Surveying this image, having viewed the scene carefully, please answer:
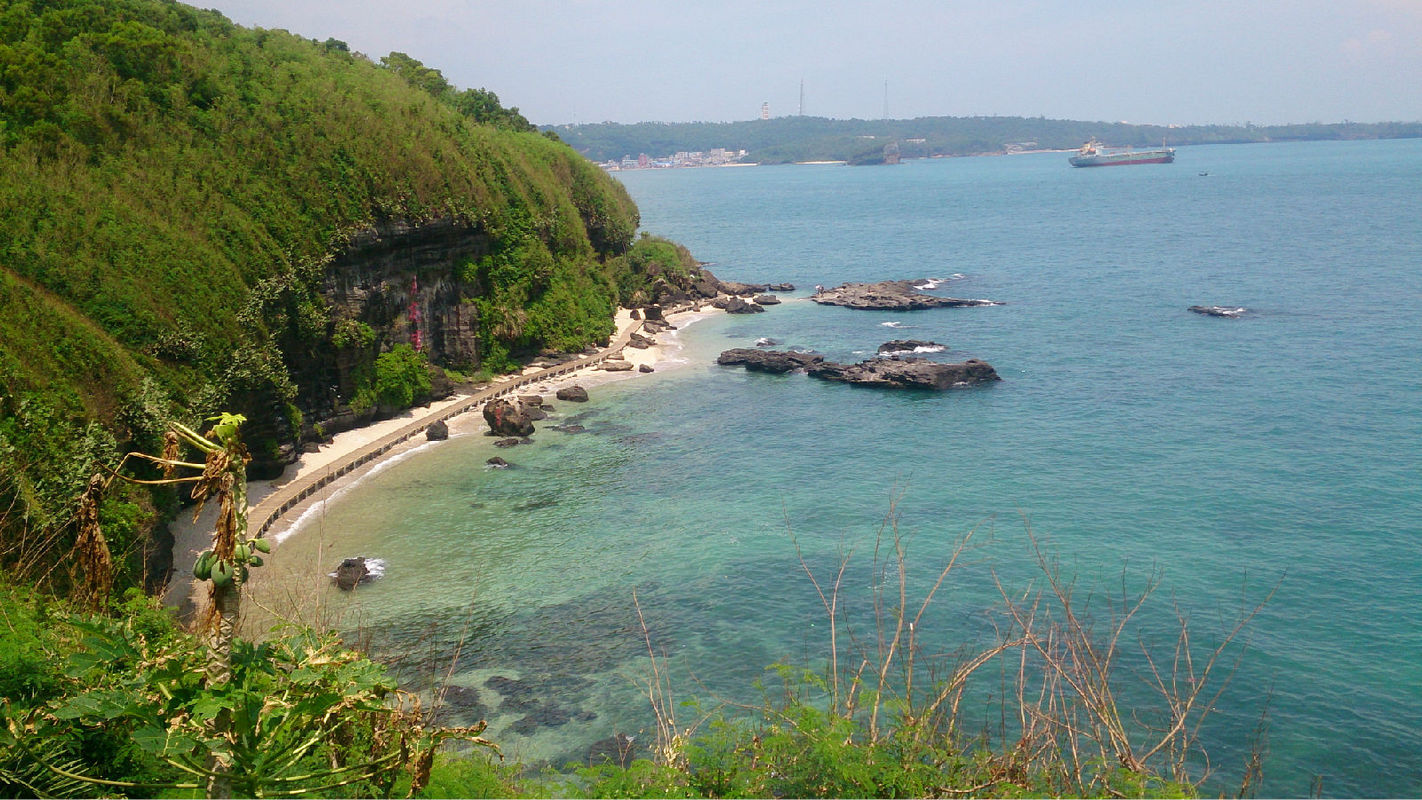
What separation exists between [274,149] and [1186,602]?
125 feet

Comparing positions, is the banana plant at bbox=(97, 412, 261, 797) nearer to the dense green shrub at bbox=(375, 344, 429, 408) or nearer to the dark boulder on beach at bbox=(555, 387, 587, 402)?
the dense green shrub at bbox=(375, 344, 429, 408)

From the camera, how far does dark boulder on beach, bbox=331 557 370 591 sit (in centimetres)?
2691

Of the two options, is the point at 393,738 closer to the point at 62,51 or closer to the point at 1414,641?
the point at 1414,641

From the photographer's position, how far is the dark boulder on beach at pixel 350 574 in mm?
26906

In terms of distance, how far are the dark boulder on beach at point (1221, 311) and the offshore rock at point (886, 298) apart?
45.5ft

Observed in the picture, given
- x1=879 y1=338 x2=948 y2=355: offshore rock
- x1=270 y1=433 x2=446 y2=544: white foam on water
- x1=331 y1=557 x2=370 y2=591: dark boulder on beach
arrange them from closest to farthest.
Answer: x1=331 y1=557 x2=370 y2=591: dark boulder on beach
x1=270 y1=433 x2=446 y2=544: white foam on water
x1=879 y1=338 x2=948 y2=355: offshore rock

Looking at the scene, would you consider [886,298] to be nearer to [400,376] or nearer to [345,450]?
[400,376]

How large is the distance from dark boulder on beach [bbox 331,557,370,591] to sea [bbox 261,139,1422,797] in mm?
406

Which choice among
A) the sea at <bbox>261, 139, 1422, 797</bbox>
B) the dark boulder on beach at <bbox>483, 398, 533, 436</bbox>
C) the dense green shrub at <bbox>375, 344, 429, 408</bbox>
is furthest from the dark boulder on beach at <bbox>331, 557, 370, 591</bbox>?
the dense green shrub at <bbox>375, 344, 429, 408</bbox>

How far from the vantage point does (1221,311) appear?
6469cm

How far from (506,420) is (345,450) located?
6.65 metres

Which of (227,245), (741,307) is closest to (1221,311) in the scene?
(741,307)

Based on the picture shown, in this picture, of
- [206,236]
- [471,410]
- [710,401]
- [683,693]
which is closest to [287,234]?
[206,236]

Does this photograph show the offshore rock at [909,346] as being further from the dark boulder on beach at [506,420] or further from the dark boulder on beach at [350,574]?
the dark boulder on beach at [350,574]
